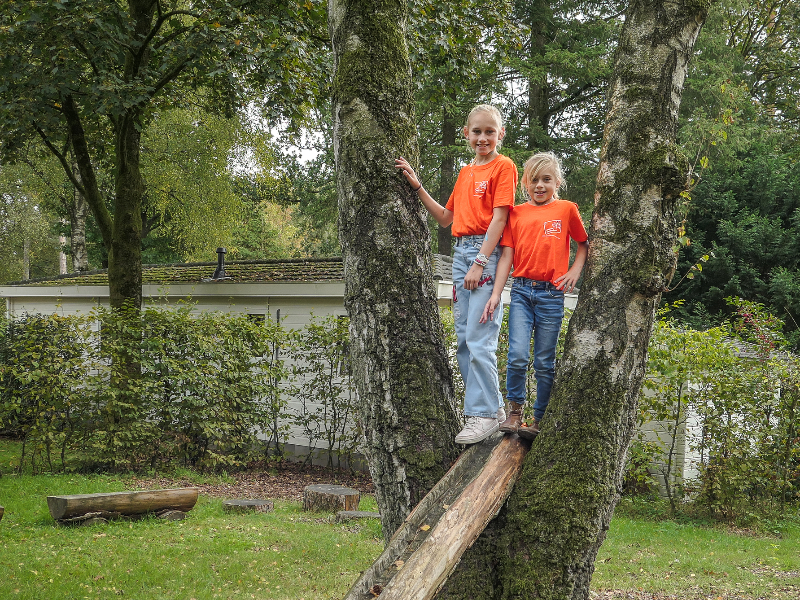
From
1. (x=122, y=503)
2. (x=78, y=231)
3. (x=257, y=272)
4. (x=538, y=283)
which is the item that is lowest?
(x=122, y=503)

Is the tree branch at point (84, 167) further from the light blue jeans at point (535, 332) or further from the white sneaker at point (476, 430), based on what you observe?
the white sneaker at point (476, 430)

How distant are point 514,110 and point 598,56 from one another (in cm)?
342

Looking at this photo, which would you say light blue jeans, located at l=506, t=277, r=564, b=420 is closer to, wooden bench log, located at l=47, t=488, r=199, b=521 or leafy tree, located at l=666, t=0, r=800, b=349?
wooden bench log, located at l=47, t=488, r=199, b=521

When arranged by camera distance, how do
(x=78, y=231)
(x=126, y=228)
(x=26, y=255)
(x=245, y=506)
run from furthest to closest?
(x=26, y=255), (x=78, y=231), (x=126, y=228), (x=245, y=506)

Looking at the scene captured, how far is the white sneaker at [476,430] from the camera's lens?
3.08m

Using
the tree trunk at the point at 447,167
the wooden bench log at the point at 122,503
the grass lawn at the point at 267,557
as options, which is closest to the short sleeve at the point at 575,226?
the grass lawn at the point at 267,557

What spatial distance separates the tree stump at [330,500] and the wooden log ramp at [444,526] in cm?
564

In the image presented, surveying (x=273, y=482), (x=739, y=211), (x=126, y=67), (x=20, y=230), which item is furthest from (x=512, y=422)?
(x=20, y=230)

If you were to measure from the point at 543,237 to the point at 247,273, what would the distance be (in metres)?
12.3

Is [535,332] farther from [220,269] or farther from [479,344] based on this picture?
[220,269]

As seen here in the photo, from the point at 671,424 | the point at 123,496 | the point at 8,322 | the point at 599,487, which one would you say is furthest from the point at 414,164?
the point at 8,322

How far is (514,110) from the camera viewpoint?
2155cm

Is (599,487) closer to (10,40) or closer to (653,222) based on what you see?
(653,222)

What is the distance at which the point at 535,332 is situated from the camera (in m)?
3.56
